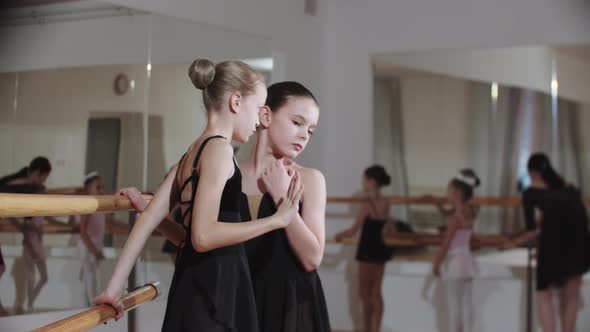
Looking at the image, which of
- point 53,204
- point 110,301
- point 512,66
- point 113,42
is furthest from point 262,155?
point 512,66

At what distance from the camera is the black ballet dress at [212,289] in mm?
1622

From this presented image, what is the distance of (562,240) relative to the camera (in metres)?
5.25

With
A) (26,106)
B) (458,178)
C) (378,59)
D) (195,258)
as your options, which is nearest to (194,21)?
(26,106)

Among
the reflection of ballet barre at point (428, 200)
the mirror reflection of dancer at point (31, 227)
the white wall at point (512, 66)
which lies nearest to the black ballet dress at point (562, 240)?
the reflection of ballet barre at point (428, 200)

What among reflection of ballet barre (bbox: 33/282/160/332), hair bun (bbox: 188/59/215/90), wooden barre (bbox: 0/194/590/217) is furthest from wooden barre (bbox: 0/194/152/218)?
hair bun (bbox: 188/59/215/90)

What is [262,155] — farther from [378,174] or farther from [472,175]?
[472,175]

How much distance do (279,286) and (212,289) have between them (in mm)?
447

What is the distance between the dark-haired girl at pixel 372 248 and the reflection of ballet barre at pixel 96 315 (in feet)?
13.1

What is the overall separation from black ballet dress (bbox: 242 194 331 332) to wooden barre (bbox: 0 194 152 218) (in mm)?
423

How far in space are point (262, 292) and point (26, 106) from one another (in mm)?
2402

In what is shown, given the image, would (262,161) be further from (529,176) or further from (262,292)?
(529,176)

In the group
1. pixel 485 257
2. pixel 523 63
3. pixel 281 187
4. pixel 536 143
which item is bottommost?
pixel 485 257

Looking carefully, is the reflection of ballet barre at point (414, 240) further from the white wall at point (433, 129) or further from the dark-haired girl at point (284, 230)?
the dark-haired girl at point (284, 230)

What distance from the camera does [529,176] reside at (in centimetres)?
554
